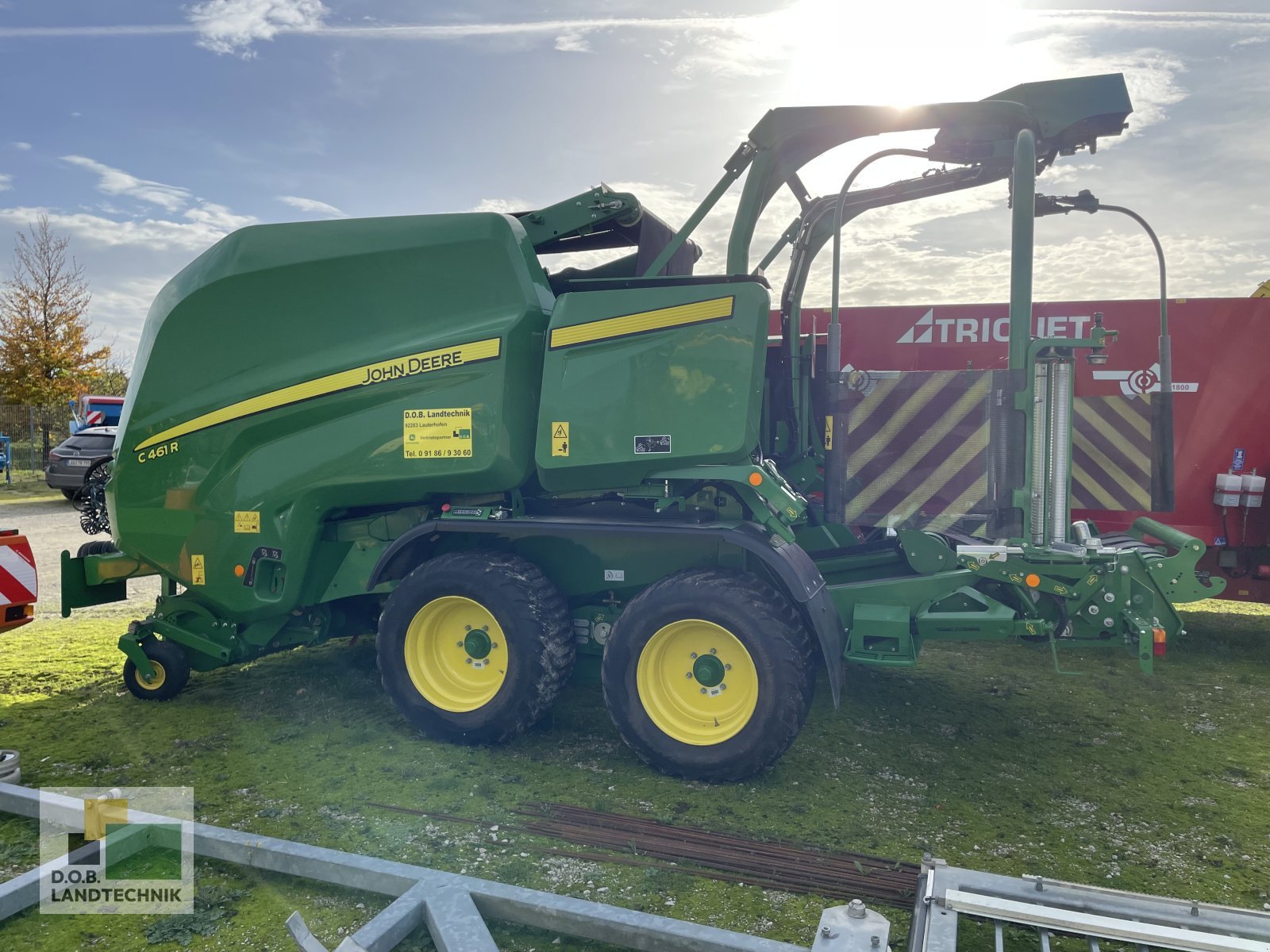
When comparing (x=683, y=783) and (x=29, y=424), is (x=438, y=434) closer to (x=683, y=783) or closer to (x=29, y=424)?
(x=683, y=783)

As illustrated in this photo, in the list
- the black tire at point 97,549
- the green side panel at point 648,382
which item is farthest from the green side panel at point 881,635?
the black tire at point 97,549

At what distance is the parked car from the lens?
50.0 ft

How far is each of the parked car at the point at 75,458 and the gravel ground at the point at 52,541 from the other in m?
0.52

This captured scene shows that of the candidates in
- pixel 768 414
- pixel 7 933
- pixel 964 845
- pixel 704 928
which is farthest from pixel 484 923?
pixel 768 414

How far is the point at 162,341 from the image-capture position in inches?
195

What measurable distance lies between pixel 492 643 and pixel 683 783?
116 cm

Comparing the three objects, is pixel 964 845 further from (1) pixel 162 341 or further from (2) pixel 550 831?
(1) pixel 162 341

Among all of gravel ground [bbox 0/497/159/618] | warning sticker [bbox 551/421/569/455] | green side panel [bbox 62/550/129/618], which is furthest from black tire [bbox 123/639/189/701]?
warning sticker [bbox 551/421/569/455]

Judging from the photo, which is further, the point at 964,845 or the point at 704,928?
the point at 964,845

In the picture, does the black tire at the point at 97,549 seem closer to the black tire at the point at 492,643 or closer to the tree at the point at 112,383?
the black tire at the point at 492,643

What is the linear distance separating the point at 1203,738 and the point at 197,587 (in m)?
5.48

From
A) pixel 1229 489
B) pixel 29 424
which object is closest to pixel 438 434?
pixel 1229 489

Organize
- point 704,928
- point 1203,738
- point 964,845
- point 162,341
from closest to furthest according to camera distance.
→ 1. point 704,928
2. point 964,845
3. point 1203,738
4. point 162,341

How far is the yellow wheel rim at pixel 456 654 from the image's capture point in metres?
4.40
